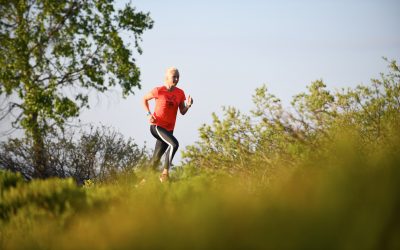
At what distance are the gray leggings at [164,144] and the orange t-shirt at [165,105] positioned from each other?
10cm

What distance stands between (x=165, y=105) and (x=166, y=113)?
143 mm

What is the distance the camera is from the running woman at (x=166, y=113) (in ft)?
29.7

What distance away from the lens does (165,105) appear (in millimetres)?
9086

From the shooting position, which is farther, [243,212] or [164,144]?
[164,144]

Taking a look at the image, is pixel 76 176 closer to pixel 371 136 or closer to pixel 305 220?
pixel 371 136

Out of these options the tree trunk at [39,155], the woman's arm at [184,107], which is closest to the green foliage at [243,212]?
the woman's arm at [184,107]

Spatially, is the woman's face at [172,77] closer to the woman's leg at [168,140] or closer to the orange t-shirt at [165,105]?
the orange t-shirt at [165,105]

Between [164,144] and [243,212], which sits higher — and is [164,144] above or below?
above

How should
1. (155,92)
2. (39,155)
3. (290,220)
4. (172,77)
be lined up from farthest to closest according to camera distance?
(39,155) < (155,92) < (172,77) < (290,220)

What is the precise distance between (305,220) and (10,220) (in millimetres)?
2731

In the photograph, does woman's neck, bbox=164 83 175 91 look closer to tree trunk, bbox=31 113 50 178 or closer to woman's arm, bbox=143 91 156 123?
woman's arm, bbox=143 91 156 123

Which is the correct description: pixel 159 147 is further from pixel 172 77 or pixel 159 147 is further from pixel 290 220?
pixel 290 220

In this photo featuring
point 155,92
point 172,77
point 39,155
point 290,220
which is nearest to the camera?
point 290,220

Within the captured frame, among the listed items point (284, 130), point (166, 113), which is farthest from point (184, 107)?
point (284, 130)
